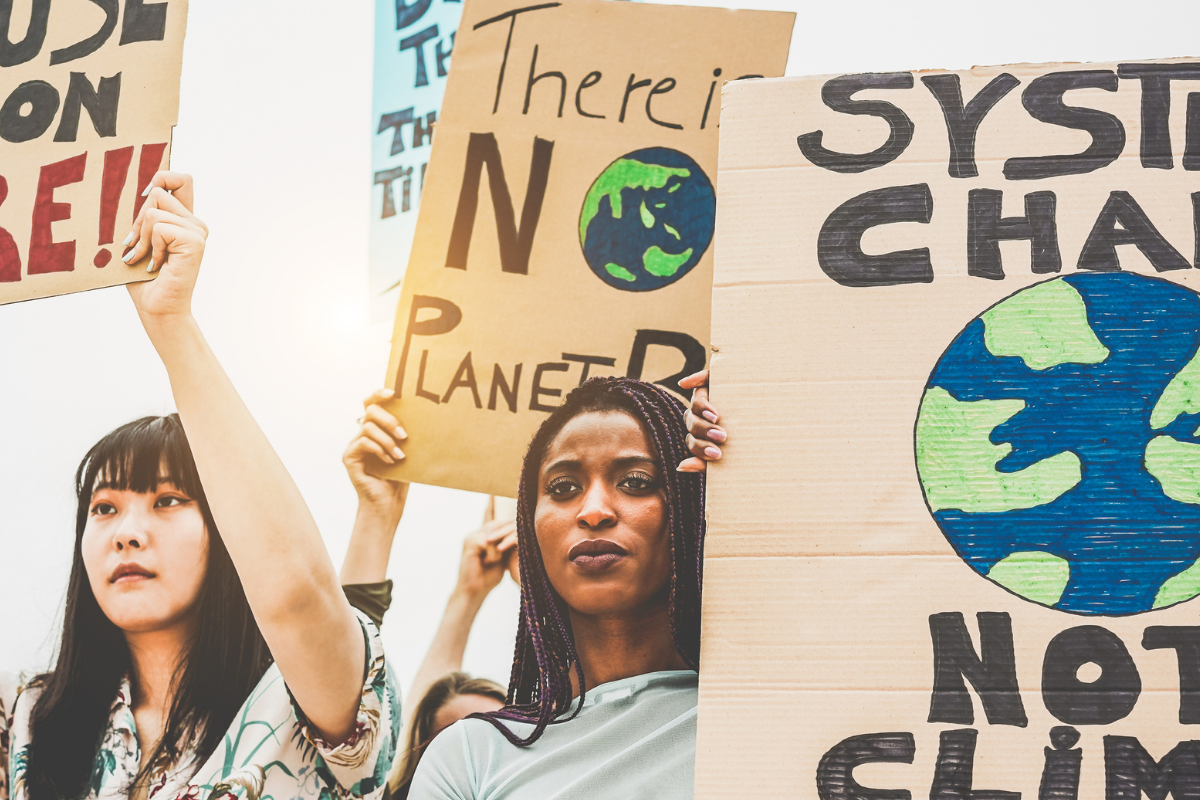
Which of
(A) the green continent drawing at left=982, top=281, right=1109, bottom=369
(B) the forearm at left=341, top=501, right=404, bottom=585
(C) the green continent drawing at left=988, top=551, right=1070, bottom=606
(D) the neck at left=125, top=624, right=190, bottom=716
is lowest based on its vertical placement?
(D) the neck at left=125, top=624, right=190, bottom=716

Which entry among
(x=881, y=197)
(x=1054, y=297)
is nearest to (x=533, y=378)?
(x=881, y=197)

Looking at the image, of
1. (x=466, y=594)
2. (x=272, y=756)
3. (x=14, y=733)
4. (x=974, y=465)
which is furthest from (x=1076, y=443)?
(x=14, y=733)

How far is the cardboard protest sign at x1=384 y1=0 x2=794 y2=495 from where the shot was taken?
55.3 inches

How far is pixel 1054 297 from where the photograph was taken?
3.19 ft

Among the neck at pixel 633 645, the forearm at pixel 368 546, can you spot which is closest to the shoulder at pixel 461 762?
the neck at pixel 633 645

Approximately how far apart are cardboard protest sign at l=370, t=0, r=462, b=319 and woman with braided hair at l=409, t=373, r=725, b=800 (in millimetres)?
500

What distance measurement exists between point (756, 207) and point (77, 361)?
1147 millimetres

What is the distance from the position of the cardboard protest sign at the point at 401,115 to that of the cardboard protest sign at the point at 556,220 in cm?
23

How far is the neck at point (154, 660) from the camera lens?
1454 millimetres

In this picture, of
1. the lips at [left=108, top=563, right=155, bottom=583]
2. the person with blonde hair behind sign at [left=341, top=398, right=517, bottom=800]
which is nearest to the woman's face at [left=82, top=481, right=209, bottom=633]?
the lips at [left=108, top=563, right=155, bottom=583]

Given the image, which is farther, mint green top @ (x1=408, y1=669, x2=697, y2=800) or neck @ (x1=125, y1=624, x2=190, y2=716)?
neck @ (x1=125, y1=624, x2=190, y2=716)

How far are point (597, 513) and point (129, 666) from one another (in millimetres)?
746

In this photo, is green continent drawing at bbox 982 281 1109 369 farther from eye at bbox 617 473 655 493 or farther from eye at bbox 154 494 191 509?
eye at bbox 154 494 191 509

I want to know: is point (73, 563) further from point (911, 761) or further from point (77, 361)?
point (911, 761)
